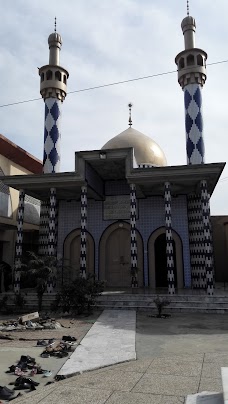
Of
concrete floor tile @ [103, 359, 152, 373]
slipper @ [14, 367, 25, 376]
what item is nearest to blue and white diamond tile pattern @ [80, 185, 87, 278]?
concrete floor tile @ [103, 359, 152, 373]

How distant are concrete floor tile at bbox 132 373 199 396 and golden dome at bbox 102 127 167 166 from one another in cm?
1668

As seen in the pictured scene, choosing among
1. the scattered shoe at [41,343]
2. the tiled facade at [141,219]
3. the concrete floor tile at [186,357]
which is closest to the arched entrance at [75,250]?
the tiled facade at [141,219]

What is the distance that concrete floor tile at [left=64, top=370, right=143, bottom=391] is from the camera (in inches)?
204

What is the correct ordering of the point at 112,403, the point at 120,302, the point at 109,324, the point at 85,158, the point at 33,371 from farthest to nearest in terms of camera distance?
the point at 85,158
the point at 120,302
the point at 109,324
the point at 33,371
the point at 112,403

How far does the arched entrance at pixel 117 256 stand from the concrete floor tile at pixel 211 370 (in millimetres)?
11900

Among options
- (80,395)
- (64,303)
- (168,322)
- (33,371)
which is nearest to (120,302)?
A: (64,303)

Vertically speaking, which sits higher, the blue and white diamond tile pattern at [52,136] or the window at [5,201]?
the blue and white diamond tile pattern at [52,136]

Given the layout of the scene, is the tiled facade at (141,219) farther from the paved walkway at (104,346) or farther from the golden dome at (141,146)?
the paved walkway at (104,346)

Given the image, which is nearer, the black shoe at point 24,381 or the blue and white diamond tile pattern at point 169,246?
the black shoe at point 24,381

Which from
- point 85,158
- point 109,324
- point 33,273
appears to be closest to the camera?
point 109,324

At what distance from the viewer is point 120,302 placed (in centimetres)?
1368

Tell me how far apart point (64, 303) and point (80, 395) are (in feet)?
26.9

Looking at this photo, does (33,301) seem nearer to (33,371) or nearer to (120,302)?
(120,302)

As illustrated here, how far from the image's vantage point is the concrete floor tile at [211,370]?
550cm
